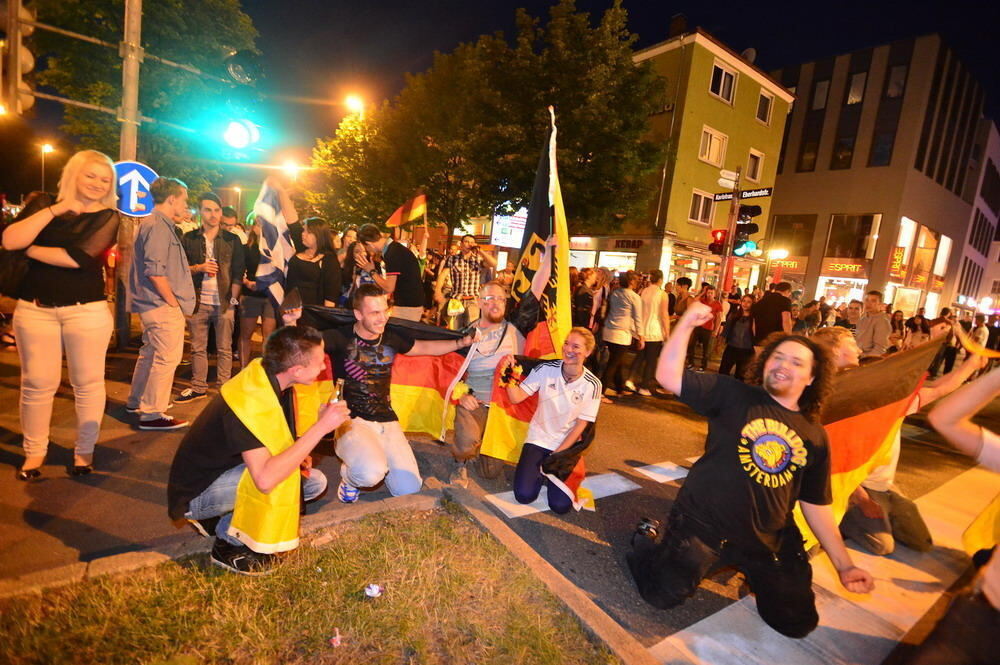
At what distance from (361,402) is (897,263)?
31351mm

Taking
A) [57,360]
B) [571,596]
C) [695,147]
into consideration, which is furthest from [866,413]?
[695,147]

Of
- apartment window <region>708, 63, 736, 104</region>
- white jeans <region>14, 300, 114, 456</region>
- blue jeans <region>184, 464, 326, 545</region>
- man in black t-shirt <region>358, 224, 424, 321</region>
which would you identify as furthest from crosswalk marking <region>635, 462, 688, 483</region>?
apartment window <region>708, 63, 736, 104</region>

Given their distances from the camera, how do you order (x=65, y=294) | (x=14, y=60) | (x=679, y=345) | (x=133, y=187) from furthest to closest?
(x=133, y=187), (x=14, y=60), (x=65, y=294), (x=679, y=345)

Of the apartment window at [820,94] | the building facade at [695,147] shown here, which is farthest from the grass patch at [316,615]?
the apartment window at [820,94]

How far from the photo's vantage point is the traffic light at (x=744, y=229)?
10711 millimetres

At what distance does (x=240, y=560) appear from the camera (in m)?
2.65

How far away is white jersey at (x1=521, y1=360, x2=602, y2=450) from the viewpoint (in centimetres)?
416

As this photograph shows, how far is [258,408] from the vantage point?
2.54 meters

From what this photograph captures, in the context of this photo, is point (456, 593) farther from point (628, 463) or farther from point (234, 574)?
point (628, 463)

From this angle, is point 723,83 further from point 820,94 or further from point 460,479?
point 460,479

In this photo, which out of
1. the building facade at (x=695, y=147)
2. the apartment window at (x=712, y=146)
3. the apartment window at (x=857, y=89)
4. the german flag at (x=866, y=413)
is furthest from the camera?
the apartment window at (x=857, y=89)

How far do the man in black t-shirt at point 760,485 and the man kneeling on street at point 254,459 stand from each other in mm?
1984

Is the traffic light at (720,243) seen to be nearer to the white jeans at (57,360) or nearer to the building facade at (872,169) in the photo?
the white jeans at (57,360)

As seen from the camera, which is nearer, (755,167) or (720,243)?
(720,243)
